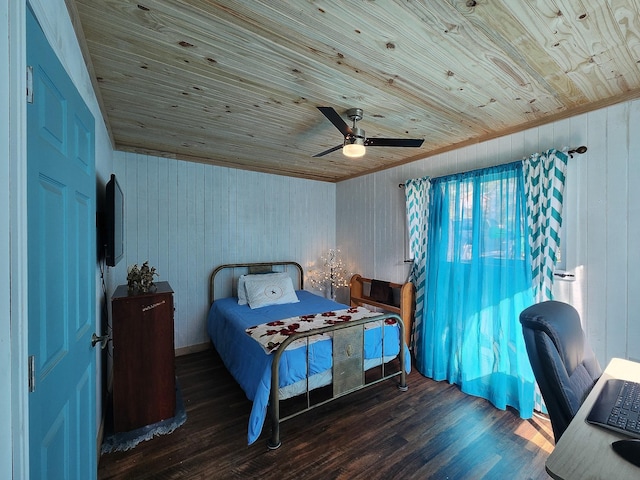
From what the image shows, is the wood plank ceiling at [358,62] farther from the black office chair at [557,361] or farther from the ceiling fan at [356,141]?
the black office chair at [557,361]

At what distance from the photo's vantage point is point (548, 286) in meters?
2.19

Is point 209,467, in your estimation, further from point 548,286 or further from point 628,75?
point 628,75

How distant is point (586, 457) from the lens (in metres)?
0.85

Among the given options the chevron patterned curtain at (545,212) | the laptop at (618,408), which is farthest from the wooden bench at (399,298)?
the laptop at (618,408)

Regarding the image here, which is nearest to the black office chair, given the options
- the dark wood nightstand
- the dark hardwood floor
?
the dark hardwood floor

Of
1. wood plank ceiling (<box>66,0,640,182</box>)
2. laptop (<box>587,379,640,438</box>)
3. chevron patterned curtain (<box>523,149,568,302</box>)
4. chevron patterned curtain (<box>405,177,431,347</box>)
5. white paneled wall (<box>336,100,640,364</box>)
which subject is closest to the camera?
laptop (<box>587,379,640,438</box>)

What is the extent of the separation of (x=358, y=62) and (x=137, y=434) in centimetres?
296

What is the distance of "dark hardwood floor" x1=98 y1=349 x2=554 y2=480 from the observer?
5.75 ft

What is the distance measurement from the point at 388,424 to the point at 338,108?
8.22 feet

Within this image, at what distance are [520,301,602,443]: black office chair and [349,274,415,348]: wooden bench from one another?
1801 mm

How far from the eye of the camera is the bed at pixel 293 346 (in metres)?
2.01

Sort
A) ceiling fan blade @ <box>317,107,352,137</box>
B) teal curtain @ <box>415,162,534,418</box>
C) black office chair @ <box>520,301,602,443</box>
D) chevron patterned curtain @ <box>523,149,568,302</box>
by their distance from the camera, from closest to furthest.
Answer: black office chair @ <box>520,301,602,443</box> < ceiling fan blade @ <box>317,107,352,137</box> < chevron patterned curtain @ <box>523,149,568,302</box> < teal curtain @ <box>415,162,534,418</box>

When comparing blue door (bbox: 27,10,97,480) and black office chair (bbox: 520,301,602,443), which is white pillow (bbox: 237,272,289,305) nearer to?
blue door (bbox: 27,10,97,480)

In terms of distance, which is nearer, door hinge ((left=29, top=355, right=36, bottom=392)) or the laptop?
door hinge ((left=29, top=355, right=36, bottom=392))
